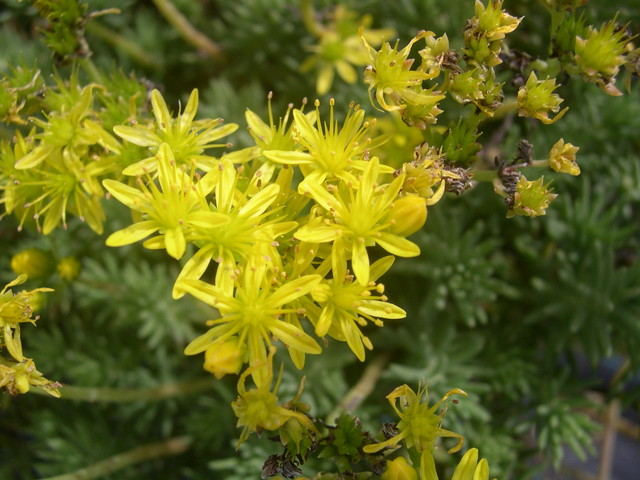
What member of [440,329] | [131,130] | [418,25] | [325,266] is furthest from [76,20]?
[440,329]

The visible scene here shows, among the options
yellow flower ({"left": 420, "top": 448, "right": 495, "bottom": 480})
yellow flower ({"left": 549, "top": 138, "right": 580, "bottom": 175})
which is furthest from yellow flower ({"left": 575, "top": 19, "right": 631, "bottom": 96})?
yellow flower ({"left": 420, "top": 448, "right": 495, "bottom": 480})

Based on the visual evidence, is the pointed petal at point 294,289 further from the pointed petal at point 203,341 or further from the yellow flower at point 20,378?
the yellow flower at point 20,378

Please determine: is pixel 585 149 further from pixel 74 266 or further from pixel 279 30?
pixel 74 266

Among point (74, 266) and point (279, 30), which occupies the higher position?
point (279, 30)

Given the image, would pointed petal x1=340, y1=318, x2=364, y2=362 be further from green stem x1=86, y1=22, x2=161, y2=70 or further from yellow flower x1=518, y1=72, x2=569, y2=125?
green stem x1=86, y1=22, x2=161, y2=70

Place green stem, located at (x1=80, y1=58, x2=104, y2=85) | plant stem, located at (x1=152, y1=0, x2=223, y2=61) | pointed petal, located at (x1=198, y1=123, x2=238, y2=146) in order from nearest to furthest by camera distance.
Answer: pointed petal, located at (x1=198, y1=123, x2=238, y2=146) < green stem, located at (x1=80, y1=58, x2=104, y2=85) < plant stem, located at (x1=152, y1=0, x2=223, y2=61)

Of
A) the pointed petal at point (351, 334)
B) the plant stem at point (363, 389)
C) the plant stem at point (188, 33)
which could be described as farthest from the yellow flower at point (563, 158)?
the plant stem at point (188, 33)

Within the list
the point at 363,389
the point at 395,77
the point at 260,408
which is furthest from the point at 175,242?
the point at 363,389
